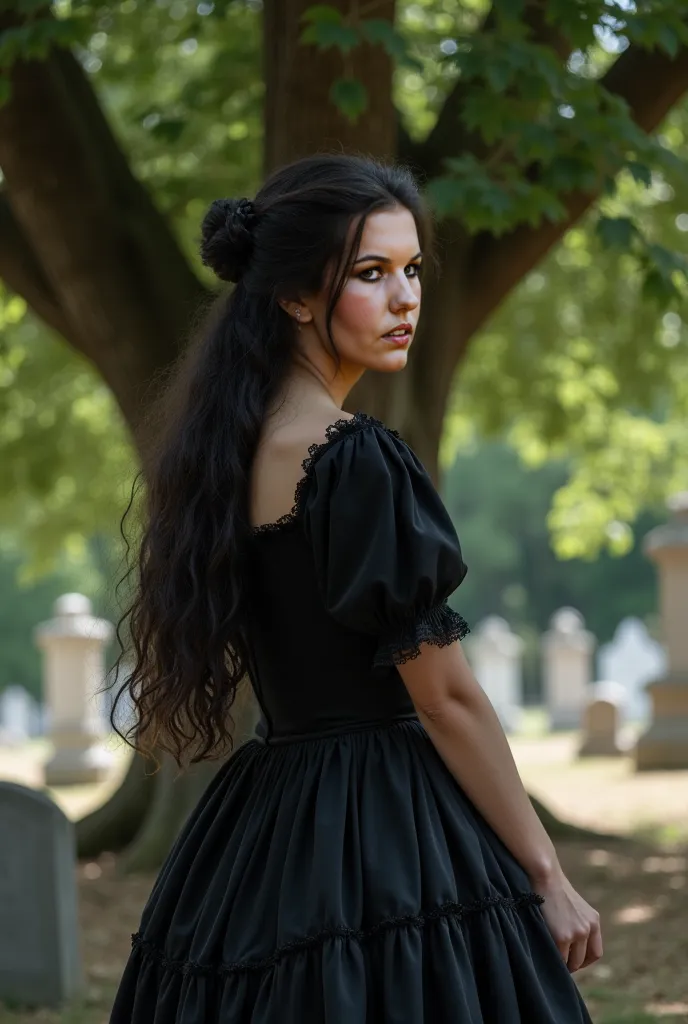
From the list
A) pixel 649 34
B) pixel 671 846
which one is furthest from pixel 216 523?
pixel 671 846

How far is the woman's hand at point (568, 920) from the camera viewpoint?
2.19 meters

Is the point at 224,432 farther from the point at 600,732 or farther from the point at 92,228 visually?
the point at 600,732

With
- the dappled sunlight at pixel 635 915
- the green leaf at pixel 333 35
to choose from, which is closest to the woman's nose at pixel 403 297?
the green leaf at pixel 333 35

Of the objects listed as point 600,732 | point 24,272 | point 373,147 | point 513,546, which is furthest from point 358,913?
point 513,546

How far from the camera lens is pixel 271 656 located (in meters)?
2.30

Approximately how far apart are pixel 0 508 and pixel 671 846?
6.73 metres

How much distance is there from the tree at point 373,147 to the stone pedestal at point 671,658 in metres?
6.34

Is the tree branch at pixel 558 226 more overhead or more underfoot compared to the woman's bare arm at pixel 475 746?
more overhead

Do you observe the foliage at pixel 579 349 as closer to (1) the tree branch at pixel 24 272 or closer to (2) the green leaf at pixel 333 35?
(1) the tree branch at pixel 24 272

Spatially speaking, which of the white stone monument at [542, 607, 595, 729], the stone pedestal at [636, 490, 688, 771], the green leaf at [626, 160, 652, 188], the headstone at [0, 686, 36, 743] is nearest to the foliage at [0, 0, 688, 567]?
the green leaf at [626, 160, 652, 188]

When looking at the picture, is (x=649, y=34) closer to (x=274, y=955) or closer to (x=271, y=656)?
(x=271, y=656)

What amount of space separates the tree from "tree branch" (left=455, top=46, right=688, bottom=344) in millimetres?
10

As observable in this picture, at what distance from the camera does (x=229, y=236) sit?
2385 mm

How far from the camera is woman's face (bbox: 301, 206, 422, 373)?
229cm
